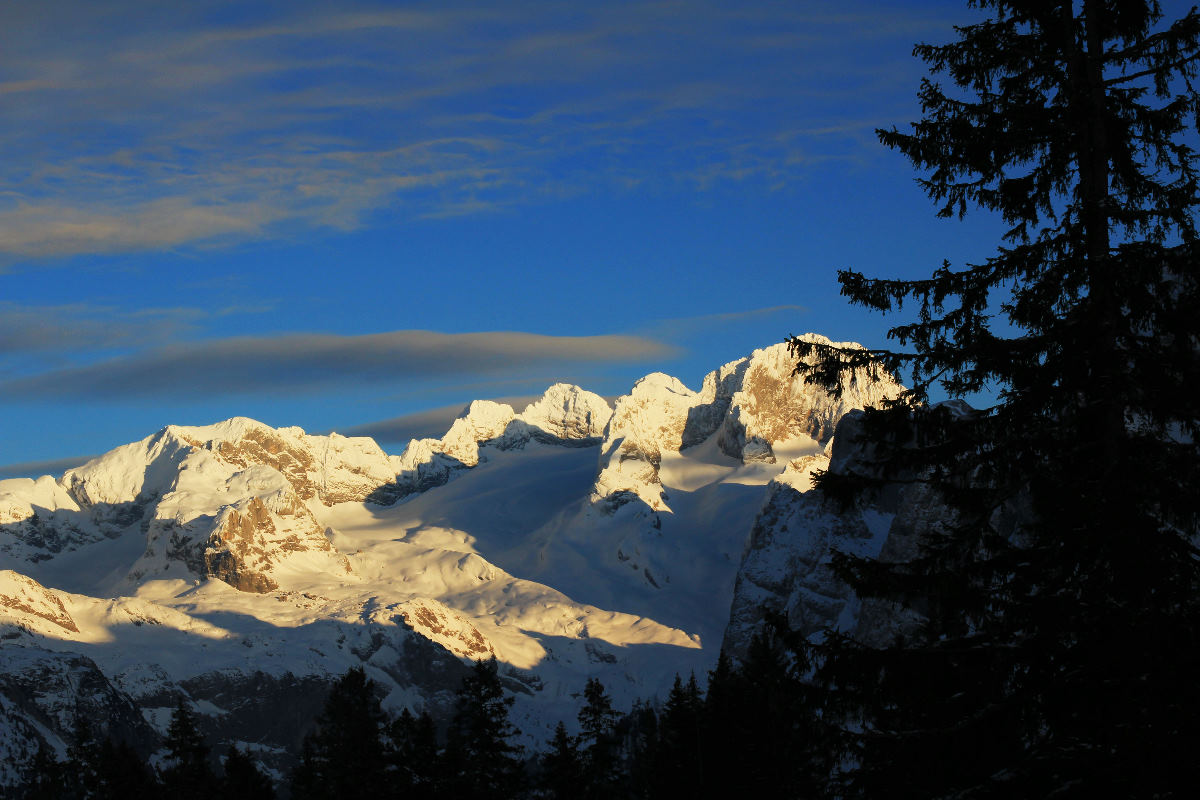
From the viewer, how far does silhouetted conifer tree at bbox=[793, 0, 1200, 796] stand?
13.7m

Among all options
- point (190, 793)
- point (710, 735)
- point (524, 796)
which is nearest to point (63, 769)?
point (190, 793)

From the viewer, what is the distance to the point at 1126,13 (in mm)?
16172

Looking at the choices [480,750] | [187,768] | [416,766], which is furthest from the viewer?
[187,768]

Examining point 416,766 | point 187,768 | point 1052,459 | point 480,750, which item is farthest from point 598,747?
point 1052,459

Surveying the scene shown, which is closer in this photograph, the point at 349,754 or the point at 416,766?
the point at 416,766

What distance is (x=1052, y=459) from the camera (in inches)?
593

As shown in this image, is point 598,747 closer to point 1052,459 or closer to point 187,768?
point 187,768

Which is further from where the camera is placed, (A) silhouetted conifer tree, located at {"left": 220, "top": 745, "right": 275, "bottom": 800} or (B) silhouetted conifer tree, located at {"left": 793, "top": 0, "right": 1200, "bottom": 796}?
(A) silhouetted conifer tree, located at {"left": 220, "top": 745, "right": 275, "bottom": 800}

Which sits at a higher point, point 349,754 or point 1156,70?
point 1156,70

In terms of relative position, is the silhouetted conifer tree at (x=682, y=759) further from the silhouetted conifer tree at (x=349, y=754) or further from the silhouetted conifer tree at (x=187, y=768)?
the silhouetted conifer tree at (x=187, y=768)

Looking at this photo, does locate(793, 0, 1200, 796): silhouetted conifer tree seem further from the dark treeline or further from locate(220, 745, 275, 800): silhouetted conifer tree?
A: locate(220, 745, 275, 800): silhouetted conifer tree

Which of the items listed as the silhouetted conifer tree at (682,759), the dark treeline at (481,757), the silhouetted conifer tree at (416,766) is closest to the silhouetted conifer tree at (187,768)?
the dark treeline at (481,757)

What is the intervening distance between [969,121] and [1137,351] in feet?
11.5

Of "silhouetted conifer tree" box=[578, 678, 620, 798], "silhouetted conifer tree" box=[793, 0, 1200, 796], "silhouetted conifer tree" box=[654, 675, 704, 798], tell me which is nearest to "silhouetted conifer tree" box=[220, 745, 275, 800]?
"silhouetted conifer tree" box=[578, 678, 620, 798]
